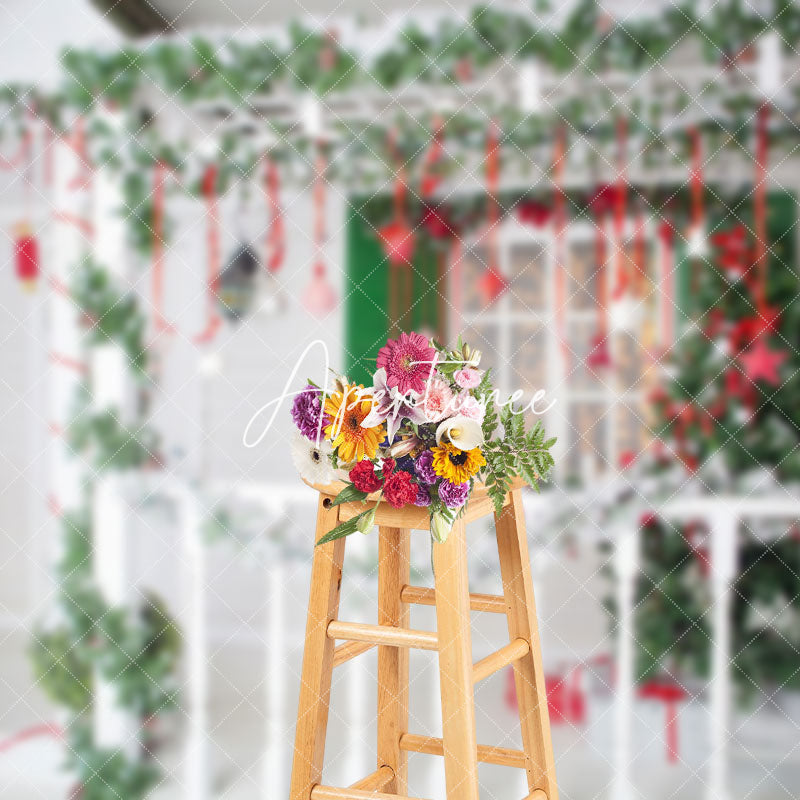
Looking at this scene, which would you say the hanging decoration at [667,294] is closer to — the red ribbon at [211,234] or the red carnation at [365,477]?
the red ribbon at [211,234]

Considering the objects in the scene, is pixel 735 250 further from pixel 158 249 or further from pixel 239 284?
pixel 239 284

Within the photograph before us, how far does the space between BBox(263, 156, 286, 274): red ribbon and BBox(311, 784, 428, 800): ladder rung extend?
159cm

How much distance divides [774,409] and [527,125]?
1034mm

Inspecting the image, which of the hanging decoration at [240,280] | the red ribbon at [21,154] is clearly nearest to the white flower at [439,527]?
the red ribbon at [21,154]

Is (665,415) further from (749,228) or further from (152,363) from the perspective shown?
(152,363)

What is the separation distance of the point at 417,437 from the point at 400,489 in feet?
0.29

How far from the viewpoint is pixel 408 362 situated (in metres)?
1.48

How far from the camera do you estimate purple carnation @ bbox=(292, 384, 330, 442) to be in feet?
4.90

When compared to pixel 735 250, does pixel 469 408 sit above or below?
below

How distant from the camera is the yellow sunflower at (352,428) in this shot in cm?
147

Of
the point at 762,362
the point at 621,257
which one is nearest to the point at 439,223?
the point at 621,257

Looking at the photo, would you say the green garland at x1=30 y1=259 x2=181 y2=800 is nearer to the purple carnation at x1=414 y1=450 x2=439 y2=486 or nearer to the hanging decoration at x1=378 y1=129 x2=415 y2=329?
the hanging decoration at x1=378 y1=129 x2=415 y2=329

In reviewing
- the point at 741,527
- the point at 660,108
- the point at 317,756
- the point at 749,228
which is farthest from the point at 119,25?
the point at 741,527

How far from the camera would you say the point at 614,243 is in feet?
9.77
